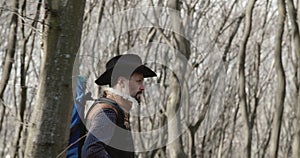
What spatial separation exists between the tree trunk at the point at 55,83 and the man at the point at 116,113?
777 millimetres

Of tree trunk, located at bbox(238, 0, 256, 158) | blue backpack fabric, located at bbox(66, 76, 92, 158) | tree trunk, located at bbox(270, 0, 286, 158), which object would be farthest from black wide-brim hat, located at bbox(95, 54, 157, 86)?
tree trunk, located at bbox(238, 0, 256, 158)

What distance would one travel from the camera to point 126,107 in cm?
388

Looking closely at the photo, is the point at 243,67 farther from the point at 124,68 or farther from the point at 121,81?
the point at 121,81

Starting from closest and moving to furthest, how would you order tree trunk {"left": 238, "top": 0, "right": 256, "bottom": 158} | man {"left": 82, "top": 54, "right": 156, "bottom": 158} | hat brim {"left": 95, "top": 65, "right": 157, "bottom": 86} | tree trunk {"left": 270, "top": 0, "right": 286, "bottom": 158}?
1. man {"left": 82, "top": 54, "right": 156, "bottom": 158}
2. hat brim {"left": 95, "top": 65, "right": 157, "bottom": 86}
3. tree trunk {"left": 270, "top": 0, "right": 286, "bottom": 158}
4. tree trunk {"left": 238, "top": 0, "right": 256, "bottom": 158}

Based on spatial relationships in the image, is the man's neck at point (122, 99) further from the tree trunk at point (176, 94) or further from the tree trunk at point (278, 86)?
the tree trunk at point (278, 86)

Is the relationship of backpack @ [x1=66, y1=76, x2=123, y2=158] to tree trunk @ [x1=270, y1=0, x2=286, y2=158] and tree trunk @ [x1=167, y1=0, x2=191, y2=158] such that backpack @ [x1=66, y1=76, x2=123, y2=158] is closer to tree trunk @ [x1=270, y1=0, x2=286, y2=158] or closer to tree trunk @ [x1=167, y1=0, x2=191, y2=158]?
tree trunk @ [x1=167, y1=0, x2=191, y2=158]

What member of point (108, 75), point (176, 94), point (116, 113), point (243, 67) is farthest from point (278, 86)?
point (116, 113)

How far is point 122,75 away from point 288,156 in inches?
821

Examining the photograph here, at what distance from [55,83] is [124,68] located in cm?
120

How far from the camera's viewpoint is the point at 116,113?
3.79 m

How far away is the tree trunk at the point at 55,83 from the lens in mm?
2859

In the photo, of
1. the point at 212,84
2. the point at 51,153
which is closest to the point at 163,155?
the point at 212,84

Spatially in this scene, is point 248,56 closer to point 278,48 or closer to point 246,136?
point 246,136

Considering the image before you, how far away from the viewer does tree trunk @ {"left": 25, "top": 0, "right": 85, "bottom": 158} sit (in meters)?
2.86
